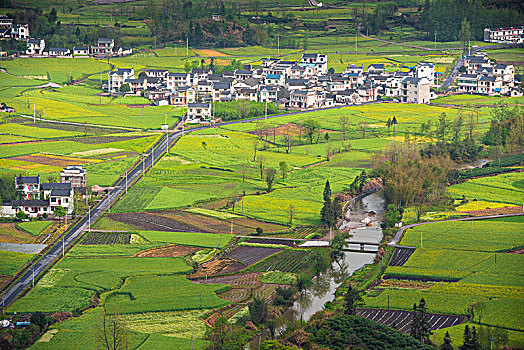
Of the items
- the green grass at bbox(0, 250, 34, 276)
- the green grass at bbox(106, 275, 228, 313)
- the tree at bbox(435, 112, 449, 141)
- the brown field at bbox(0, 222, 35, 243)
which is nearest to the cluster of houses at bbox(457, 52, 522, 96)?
the tree at bbox(435, 112, 449, 141)

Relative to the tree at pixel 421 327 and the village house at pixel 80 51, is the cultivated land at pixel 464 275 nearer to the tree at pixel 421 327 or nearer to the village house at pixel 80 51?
the tree at pixel 421 327

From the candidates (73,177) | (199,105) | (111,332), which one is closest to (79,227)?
(73,177)

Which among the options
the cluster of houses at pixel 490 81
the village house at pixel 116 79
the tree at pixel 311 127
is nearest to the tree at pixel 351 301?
the tree at pixel 311 127

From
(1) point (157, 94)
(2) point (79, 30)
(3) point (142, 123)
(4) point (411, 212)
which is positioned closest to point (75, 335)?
(4) point (411, 212)

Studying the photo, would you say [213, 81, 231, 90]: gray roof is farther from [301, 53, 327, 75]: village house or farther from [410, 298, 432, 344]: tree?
[410, 298, 432, 344]: tree

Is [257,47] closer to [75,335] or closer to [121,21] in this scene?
[121,21]

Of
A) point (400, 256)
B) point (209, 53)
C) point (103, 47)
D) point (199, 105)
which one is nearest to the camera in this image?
point (400, 256)

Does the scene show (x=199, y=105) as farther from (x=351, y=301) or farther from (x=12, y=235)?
(x=351, y=301)
